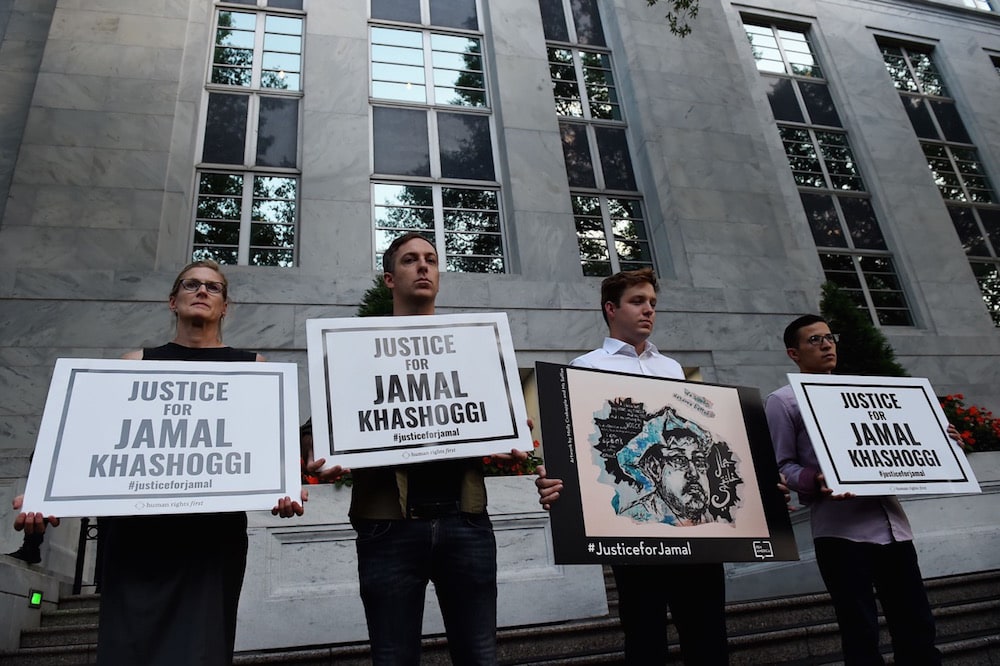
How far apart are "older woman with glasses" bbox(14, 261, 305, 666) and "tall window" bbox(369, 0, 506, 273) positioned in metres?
9.18

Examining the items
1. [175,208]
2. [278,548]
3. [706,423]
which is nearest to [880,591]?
[706,423]

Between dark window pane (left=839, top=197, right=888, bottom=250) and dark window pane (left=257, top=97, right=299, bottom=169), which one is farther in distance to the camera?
dark window pane (left=839, top=197, right=888, bottom=250)

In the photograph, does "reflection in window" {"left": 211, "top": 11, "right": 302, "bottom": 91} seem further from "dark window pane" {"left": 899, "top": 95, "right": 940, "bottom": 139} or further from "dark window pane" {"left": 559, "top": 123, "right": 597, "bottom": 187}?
"dark window pane" {"left": 899, "top": 95, "right": 940, "bottom": 139}

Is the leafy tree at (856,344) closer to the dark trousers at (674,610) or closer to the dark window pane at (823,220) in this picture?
the dark window pane at (823,220)

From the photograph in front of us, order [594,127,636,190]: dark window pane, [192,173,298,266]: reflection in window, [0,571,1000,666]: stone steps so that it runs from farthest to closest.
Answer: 1. [594,127,636,190]: dark window pane
2. [192,173,298,266]: reflection in window
3. [0,571,1000,666]: stone steps

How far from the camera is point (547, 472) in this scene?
2.97 metres

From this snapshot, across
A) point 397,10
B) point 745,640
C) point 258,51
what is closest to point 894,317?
point 745,640

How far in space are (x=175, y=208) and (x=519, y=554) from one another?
8.23 metres

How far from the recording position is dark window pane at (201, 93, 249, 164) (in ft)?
39.9

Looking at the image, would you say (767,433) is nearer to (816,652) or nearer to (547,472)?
(547,472)

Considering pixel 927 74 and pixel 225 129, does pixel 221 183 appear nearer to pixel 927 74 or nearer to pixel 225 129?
pixel 225 129

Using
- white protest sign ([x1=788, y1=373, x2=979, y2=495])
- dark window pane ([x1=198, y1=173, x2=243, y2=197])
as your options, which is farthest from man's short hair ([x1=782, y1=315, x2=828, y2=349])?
dark window pane ([x1=198, y1=173, x2=243, y2=197])

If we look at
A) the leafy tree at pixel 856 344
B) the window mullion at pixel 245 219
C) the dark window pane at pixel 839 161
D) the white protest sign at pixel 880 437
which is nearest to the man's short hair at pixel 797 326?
the white protest sign at pixel 880 437

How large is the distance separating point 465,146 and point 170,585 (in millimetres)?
11597
